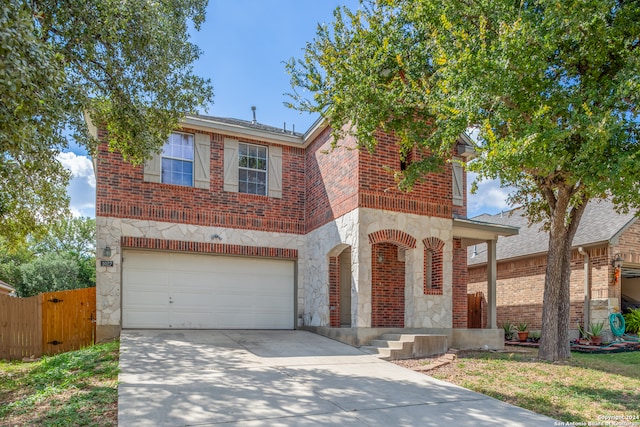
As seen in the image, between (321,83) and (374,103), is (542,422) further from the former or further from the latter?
(321,83)

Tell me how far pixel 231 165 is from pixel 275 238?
245 cm

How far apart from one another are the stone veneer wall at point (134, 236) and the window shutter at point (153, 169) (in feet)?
3.83

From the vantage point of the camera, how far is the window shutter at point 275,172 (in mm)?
13539

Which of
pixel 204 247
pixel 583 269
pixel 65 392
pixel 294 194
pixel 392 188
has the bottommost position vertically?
pixel 65 392

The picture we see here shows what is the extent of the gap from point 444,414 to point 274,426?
2221mm

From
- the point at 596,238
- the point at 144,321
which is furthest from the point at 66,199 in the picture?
the point at 596,238

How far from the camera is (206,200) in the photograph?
12.7m

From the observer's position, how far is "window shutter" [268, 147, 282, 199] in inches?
533

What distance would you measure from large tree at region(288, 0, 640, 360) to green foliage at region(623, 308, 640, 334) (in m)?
6.54

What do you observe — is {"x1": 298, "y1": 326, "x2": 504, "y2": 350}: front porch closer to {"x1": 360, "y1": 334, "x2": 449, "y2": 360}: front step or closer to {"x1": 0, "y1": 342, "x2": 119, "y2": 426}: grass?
{"x1": 360, "y1": 334, "x2": 449, "y2": 360}: front step

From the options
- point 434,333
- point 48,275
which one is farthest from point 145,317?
point 48,275

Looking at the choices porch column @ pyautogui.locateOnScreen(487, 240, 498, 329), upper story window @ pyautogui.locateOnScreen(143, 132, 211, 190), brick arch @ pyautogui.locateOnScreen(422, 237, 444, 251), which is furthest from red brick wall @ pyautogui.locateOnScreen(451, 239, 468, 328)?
upper story window @ pyautogui.locateOnScreen(143, 132, 211, 190)

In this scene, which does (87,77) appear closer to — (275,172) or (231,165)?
(231,165)

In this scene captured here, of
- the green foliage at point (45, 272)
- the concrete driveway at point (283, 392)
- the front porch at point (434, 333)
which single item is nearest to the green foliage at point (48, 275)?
the green foliage at point (45, 272)
